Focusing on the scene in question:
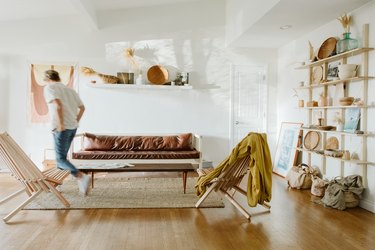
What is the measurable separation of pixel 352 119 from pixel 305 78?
1.57 meters

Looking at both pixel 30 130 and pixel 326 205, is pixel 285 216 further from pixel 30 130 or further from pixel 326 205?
pixel 30 130

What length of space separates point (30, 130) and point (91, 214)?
329 cm

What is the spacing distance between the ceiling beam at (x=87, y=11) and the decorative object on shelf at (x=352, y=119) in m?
4.10

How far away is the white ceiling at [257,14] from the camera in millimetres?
4066

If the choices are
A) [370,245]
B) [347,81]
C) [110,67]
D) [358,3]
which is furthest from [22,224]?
[358,3]

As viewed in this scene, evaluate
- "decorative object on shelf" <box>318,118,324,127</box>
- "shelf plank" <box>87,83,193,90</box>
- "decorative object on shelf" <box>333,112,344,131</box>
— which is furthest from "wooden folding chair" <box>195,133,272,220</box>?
"shelf plank" <box>87,83,193,90</box>

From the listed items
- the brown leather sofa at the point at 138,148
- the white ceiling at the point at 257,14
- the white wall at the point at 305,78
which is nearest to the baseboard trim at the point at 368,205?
the white wall at the point at 305,78

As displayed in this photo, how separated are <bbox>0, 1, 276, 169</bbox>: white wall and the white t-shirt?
230 cm

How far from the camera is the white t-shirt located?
3.71 m

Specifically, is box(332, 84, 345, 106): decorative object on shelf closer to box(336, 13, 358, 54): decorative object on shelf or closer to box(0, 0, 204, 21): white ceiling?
box(336, 13, 358, 54): decorative object on shelf

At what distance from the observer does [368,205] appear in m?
3.81

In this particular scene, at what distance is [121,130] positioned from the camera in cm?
627

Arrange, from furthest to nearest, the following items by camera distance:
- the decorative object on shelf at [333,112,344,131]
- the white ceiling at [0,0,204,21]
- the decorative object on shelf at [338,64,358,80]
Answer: the white ceiling at [0,0,204,21] < the decorative object on shelf at [333,112,344,131] < the decorative object on shelf at [338,64,358,80]

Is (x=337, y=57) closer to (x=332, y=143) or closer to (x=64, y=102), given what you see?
(x=332, y=143)
